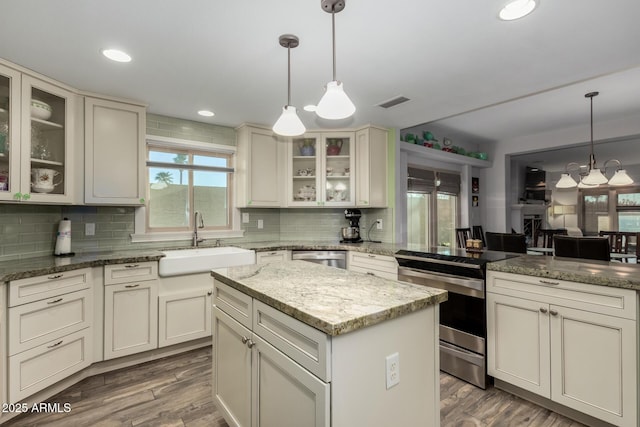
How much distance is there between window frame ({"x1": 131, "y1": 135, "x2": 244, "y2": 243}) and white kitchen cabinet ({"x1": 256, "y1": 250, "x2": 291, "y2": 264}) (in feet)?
2.09

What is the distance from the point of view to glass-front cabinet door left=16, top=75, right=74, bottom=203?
7.41ft

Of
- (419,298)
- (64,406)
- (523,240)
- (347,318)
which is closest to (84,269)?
(64,406)

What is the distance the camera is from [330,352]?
3.23 feet

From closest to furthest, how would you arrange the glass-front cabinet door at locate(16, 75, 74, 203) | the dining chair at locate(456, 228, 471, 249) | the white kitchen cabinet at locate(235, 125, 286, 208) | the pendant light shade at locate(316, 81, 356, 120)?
the pendant light shade at locate(316, 81, 356, 120)
the glass-front cabinet door at locate(16, 75, 74, 203)
the white kitchen cabinet at locate(235, 125, 286, 208)
the dining chair at locate(456, 228, 471, 249)

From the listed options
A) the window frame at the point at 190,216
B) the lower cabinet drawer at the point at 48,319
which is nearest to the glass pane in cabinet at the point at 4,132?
the lower cabinet drawer at the point at 48,319

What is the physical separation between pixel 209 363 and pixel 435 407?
2.02 m

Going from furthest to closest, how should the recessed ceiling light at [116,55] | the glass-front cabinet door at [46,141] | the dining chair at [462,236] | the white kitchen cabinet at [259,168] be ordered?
the dining chair at [462,236] → the white kitchen cabinet at [259,168] → the glass-front cabinet door at [46,141] → the recessed ceiling light at [116,55]

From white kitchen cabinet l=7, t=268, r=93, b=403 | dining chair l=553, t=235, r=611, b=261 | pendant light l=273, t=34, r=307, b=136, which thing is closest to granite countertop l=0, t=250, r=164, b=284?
white kitchen cabinet l=7, t=268, r=93, b=403

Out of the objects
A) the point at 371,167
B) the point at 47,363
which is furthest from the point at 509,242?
the point at 47,363

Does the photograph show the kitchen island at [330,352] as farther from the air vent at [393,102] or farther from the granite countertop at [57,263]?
the air vent at [393,102]

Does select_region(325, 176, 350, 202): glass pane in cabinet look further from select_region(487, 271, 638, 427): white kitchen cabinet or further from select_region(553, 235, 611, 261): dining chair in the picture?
select_region(553, 235, 611, 261): dining chair

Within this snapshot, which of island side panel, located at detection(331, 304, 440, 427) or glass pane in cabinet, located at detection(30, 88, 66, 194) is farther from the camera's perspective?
glass pane in cabinet, located at detection(30, 88, 66, 194)

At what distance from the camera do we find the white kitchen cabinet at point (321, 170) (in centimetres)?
380

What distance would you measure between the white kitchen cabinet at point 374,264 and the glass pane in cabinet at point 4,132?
2.91 metres
